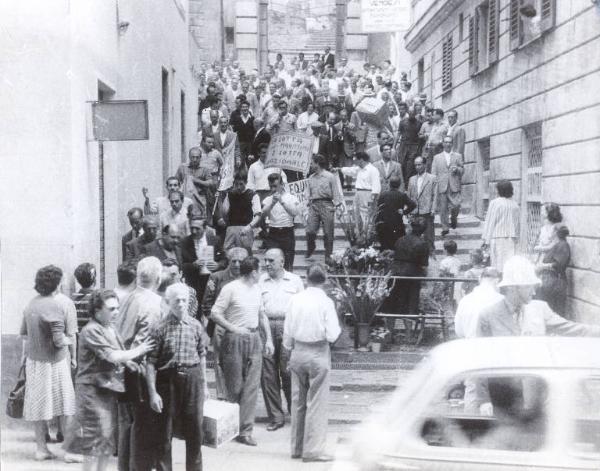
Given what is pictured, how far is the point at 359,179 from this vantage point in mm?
15953

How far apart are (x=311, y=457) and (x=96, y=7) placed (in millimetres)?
6010

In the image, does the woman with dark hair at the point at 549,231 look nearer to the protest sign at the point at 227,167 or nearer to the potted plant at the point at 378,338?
the potted plant at the point at 378,338

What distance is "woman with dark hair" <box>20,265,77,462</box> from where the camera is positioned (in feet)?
28.0

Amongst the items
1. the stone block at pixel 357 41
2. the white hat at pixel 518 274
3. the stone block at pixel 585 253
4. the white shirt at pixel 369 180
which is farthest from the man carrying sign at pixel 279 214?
the stone block at pixel 357 41

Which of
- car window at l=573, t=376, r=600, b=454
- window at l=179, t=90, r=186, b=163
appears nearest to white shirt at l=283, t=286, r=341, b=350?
car window at l=573, t=376, r=600, b=454

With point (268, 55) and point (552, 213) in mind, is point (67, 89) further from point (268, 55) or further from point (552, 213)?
point (268, 55)

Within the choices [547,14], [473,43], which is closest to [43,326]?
[547,14]

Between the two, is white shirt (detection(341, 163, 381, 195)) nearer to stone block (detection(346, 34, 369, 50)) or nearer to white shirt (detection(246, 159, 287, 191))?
white shirt (detection(246, 159, 287, 191))

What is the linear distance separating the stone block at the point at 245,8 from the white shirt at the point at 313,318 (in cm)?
1538

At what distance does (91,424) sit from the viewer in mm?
7531

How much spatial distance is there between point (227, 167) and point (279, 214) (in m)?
3.28

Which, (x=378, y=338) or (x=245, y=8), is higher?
(x=245, y=8)

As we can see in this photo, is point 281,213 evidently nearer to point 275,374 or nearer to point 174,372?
point 275,374

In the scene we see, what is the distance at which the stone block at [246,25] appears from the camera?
23406 millimetres
